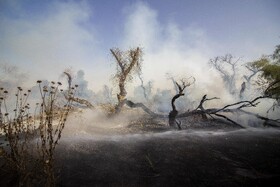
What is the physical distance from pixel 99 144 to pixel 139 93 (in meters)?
88.1

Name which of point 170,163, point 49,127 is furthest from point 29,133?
point 170,163

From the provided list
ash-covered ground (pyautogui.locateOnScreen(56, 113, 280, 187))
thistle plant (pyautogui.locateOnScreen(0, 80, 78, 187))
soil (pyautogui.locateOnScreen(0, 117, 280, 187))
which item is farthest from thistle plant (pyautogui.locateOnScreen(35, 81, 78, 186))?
ash-covered ground (pyautogui.locateOnScreen(56, 113, 280, 187))

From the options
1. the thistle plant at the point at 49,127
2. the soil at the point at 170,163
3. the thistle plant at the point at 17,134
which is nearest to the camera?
the thistle plant at the point at 49,127

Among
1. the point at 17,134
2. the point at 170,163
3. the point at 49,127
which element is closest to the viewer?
the point at 49,127

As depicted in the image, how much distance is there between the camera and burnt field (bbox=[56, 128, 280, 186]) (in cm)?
715

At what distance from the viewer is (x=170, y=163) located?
341 inches

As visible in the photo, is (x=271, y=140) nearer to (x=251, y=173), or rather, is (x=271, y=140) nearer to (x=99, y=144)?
(x=251, y=173)

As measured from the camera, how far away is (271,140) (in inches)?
490

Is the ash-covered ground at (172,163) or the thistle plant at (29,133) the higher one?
the thistle plant at (29,133)

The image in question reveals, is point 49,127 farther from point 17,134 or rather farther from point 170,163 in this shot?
point 170,163

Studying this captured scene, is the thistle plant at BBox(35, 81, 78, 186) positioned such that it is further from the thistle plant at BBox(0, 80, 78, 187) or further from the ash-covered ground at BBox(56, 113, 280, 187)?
the ash-covered ground at BBox(56, 113, 280, 187)

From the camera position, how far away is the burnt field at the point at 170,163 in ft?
23.5

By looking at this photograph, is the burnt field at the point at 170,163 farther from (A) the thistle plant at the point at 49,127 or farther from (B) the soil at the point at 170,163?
(A) the thistle plant at the point at 49,127

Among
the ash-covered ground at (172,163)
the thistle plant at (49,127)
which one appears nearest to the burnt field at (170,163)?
the ash-covered ground at (172,163)
